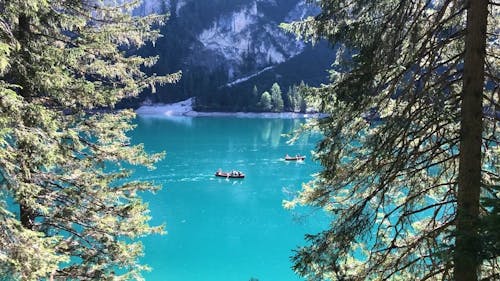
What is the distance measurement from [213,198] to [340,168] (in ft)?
103

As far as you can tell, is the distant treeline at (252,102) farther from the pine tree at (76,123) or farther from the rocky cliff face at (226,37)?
the pine tree at (76,123)

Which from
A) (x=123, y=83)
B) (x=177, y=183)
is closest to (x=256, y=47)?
(x=177, y=183)

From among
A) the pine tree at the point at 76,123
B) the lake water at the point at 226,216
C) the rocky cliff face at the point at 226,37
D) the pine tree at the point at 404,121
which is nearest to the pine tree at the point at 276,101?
the lake water at the point at 226,216

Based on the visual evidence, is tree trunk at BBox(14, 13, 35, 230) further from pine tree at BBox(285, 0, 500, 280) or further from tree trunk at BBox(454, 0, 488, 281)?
tree trunk at BBox(454, 0, 488, 281)

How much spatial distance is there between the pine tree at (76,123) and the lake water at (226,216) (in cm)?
306

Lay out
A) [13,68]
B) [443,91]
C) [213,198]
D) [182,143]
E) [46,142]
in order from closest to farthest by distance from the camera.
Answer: [443,91], [46,142], [13,68], [213,198], [182,143]

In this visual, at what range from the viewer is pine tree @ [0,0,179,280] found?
5770 millimetres

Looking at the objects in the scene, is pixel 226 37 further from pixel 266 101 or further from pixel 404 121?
pixel 404 121

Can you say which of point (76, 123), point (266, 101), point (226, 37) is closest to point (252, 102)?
point (266, 101)

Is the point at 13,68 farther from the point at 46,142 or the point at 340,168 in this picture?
the point at 340,168

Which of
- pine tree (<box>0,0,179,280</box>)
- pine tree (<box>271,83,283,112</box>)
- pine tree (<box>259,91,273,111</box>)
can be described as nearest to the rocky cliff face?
pine tree (<box>271,83,283,112</box>)

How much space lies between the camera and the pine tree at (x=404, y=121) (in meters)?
4.07

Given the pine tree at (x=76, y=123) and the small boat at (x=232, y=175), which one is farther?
the small boat at (x=232, y=175)

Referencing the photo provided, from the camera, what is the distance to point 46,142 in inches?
216
